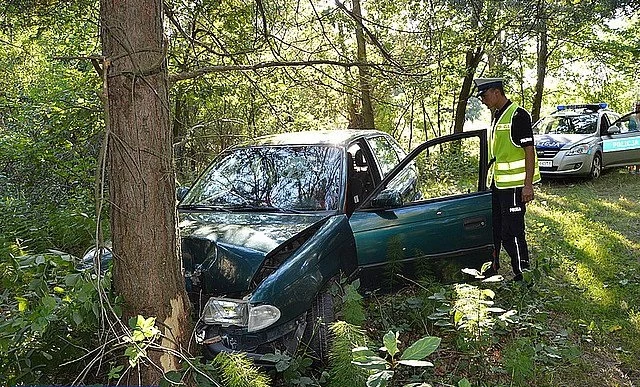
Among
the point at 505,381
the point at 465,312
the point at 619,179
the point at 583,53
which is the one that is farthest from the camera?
the point at 583,53

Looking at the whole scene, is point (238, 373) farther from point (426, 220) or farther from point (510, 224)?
point (510, 224)

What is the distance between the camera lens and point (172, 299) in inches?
109

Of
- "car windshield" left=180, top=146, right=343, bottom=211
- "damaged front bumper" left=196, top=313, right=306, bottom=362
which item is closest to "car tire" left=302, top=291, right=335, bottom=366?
"damaged front bumper" left=196, top=313, right=306, bottom=362

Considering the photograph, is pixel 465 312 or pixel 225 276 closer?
pixel 465 312

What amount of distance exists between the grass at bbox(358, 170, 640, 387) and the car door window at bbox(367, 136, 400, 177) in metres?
1.36

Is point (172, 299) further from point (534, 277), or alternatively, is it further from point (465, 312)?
point (534, 277)

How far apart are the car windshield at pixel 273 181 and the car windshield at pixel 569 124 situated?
968cm

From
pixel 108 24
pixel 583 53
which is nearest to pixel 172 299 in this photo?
pixel 108 24

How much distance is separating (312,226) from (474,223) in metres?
1.58

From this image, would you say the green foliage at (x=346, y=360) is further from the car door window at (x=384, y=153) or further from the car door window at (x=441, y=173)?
the car door window at (x=384, y=153)

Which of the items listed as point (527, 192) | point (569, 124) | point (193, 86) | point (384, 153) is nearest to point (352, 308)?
point (527, 192)

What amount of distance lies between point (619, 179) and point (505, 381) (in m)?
10.5

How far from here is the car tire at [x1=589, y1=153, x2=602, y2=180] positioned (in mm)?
11898

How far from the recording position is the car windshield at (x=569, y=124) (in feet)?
40.6
